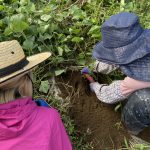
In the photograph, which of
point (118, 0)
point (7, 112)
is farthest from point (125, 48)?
point (118, 0)

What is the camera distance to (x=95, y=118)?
9.12 ft

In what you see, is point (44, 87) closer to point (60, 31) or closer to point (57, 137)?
point (60, 31)

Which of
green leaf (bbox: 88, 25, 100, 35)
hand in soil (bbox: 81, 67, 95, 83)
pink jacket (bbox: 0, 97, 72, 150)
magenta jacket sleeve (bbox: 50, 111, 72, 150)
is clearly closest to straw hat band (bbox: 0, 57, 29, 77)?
pink jacket (bbox: 0, 97, 72, 150)

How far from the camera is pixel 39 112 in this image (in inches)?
80.7

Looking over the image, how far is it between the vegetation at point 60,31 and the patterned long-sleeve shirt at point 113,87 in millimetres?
121

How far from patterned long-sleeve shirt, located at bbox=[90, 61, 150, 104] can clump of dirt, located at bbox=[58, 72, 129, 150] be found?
123mm

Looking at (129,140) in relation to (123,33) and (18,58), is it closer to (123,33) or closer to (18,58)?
(123,33)

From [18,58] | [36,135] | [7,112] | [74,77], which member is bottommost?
[74,77]

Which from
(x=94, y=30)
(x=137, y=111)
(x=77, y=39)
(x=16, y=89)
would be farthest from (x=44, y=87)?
(x=16, y=89)

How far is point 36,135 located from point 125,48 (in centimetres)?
76

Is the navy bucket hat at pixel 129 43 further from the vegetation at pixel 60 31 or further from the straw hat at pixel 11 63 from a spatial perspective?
the straw hat at pixel 11 63

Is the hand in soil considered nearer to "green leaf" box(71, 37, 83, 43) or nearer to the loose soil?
the loose soil

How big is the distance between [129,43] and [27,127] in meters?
0.81

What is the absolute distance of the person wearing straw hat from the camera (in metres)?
2.35
